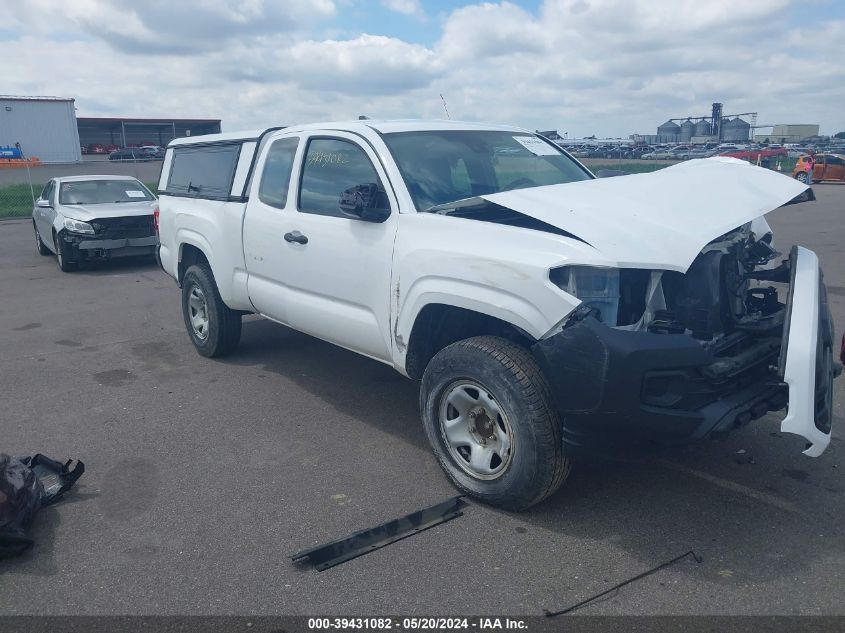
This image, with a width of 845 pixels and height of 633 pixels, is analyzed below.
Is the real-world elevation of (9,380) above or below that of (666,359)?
below

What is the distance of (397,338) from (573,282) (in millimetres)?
1292

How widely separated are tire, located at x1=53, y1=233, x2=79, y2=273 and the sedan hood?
44 centimetres

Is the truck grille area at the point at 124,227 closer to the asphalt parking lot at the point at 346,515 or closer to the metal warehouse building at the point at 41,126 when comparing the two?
the asphalt parking lot at the point at 346,515

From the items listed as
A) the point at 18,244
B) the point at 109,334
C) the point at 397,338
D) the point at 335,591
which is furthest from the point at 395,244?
the point at 18,244

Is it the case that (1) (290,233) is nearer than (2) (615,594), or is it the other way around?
(2) (615,594)

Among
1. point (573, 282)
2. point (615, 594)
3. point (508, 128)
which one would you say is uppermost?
point (508, 128)

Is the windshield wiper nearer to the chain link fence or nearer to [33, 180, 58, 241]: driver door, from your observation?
[33, 180, 58, 241]: driver door

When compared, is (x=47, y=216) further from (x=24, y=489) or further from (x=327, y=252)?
(x=24, y=489)

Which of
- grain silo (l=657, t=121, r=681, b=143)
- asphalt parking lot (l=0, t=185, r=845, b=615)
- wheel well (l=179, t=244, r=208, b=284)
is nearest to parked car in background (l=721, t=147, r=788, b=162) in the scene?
wheel well (l=179, t=244, r=208, b=284)

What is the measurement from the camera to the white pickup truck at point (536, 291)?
3.36 meters

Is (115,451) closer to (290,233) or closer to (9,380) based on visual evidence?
(290,233)

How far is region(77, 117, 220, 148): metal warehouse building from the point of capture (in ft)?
227

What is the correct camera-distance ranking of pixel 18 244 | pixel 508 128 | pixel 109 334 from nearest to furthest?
pixel 508 128 → pixel 109 334 → pixel 18 244

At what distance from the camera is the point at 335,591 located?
321 centimetres
